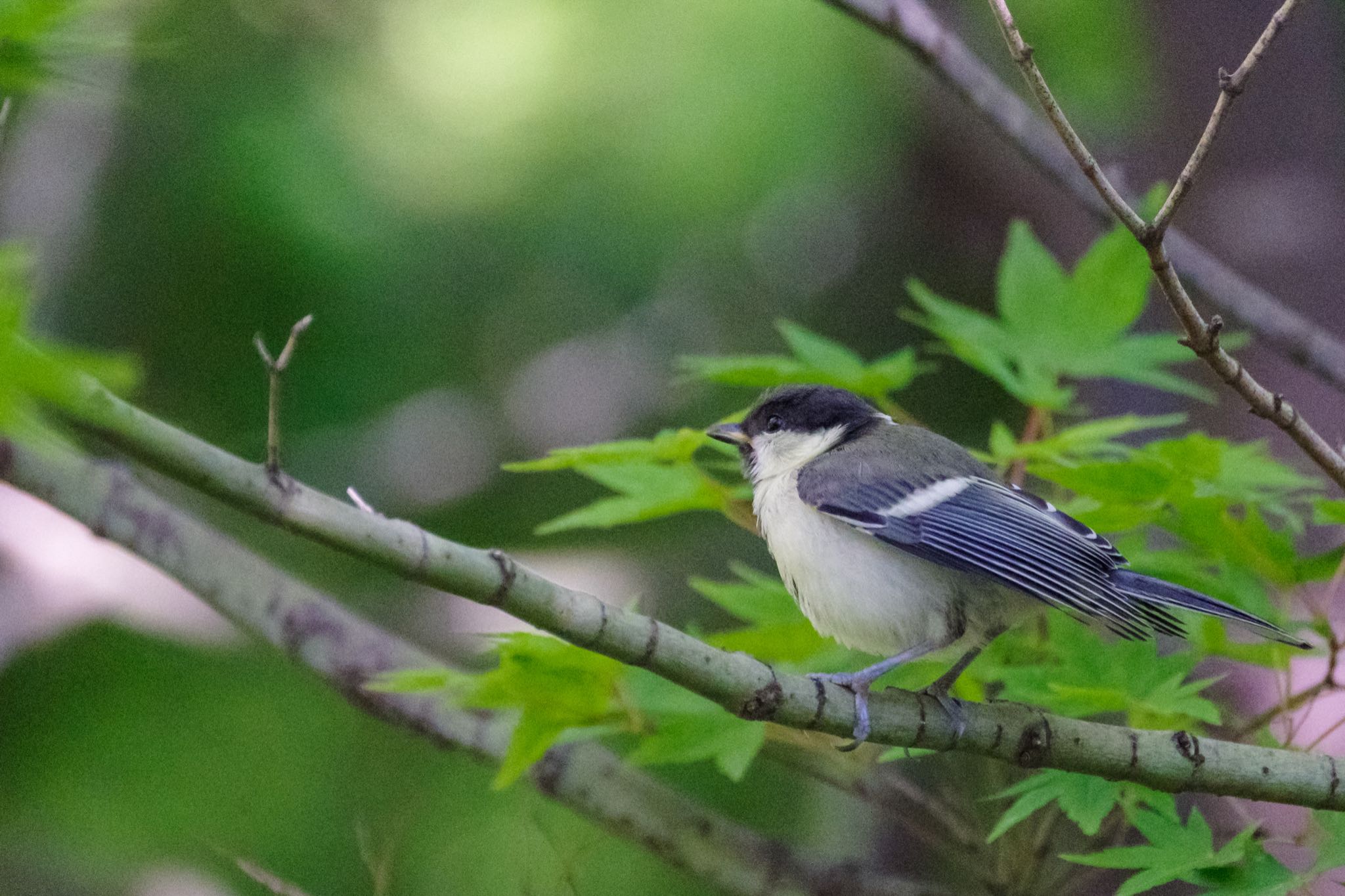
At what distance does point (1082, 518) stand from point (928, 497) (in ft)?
0.62

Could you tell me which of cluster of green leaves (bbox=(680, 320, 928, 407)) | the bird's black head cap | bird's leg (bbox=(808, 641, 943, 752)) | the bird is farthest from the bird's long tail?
the bird's black head cap

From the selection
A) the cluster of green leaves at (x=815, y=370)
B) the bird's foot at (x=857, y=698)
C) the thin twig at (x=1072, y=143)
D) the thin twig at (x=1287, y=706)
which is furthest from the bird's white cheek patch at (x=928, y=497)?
the thin twig at (x=1072, y=143)

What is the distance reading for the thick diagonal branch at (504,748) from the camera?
5.25 ft

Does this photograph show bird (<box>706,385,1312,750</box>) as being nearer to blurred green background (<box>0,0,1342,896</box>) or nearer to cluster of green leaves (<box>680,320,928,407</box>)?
cluster of green leaves (<box>680,320,928,407</box>)

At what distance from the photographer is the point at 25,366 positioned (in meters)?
0.57

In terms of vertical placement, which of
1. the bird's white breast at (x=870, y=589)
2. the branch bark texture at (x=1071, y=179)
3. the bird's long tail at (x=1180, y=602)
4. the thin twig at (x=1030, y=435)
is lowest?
the bird's white breast at (x=870, y=589)

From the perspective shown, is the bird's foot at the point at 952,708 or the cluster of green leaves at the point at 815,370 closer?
the bird's foot at the point at 952,708

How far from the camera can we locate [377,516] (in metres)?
0.84

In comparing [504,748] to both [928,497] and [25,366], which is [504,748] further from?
[25,366]

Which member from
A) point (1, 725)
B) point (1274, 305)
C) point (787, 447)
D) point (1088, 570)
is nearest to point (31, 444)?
point (1088, 570)

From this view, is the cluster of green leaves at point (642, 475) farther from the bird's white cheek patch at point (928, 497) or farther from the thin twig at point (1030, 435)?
the thin twig at point (1030, 435)

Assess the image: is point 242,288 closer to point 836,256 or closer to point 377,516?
point 836,256

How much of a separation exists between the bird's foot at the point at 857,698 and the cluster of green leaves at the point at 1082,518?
0.09 metres

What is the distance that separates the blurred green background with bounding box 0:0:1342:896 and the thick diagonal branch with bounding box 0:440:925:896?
0.51m
